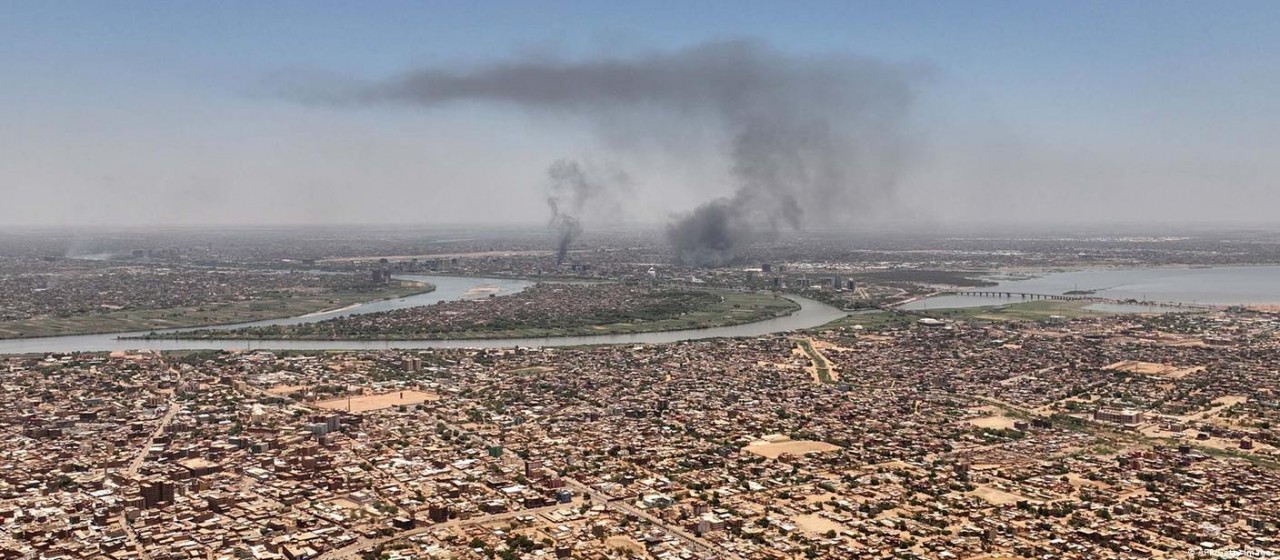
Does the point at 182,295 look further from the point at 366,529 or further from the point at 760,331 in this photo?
the point at 366,529

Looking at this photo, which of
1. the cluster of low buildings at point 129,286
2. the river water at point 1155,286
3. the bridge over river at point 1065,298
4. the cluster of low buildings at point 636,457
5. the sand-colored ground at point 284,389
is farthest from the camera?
the river water at point 1155,286

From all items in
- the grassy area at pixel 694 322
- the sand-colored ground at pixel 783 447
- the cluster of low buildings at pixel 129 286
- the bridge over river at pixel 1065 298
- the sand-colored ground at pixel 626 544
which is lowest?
the sand-colored ground at pixel 626 544

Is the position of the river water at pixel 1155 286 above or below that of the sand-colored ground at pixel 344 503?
above

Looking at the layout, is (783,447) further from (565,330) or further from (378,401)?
(565,330)

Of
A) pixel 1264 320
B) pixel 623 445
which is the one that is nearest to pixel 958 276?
pixel 1264 320

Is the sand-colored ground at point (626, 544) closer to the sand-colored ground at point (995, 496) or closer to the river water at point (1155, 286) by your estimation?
the sand-colored ground at point (995, 496)

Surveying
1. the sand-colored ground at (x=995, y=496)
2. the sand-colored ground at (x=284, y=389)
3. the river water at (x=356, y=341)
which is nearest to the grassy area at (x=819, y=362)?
the river water at (x=356, y=341)

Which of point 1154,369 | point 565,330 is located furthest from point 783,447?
point 565,330
